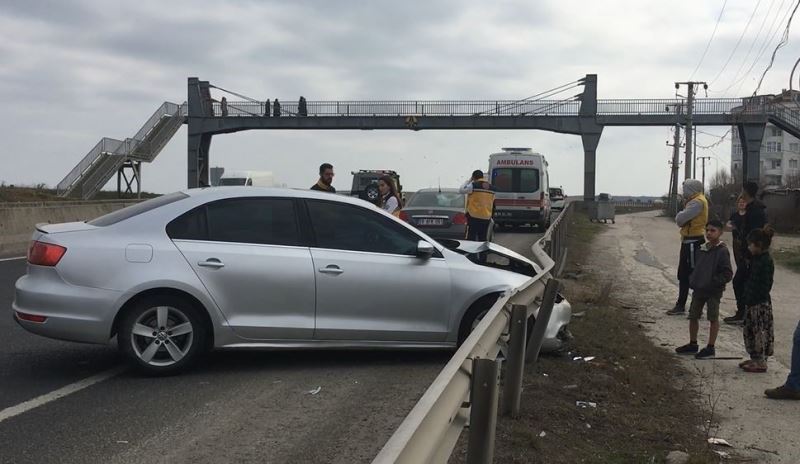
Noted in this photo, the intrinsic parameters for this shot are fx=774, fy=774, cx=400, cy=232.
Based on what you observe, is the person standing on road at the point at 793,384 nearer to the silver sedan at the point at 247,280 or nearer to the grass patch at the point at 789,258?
the silver sedan at the point at 247,280

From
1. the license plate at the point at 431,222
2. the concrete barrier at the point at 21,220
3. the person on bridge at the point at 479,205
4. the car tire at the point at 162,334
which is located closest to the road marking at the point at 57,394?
the car tire at the point at 162,334

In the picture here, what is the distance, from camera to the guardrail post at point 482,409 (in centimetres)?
338

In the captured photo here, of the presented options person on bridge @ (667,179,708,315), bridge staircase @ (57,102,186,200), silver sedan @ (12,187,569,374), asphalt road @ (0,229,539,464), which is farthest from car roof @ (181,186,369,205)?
bridge staircase @ (57,102,186,200)

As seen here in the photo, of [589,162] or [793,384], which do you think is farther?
[589,162]

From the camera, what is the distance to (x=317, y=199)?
22.6 feet

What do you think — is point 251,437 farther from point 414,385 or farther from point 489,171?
point 489,171

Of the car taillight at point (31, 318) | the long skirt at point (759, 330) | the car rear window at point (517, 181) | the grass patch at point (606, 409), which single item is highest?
the car rear window at point (517, 181)

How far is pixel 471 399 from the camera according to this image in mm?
3396

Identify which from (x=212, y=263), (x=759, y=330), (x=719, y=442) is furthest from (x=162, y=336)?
(x=759, y=330)

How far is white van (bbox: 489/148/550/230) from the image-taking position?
26.9 metres

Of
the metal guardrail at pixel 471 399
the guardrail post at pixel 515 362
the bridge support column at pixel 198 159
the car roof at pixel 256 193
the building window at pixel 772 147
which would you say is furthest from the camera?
the building window at pixel 772 147

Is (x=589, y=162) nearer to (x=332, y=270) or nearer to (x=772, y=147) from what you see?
(x=332, y=270)

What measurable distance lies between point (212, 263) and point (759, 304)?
498 centimetres

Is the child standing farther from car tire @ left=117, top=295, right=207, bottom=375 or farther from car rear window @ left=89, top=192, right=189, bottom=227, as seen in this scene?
car rear window @ left=89, top=192, right=189, bottom=227
